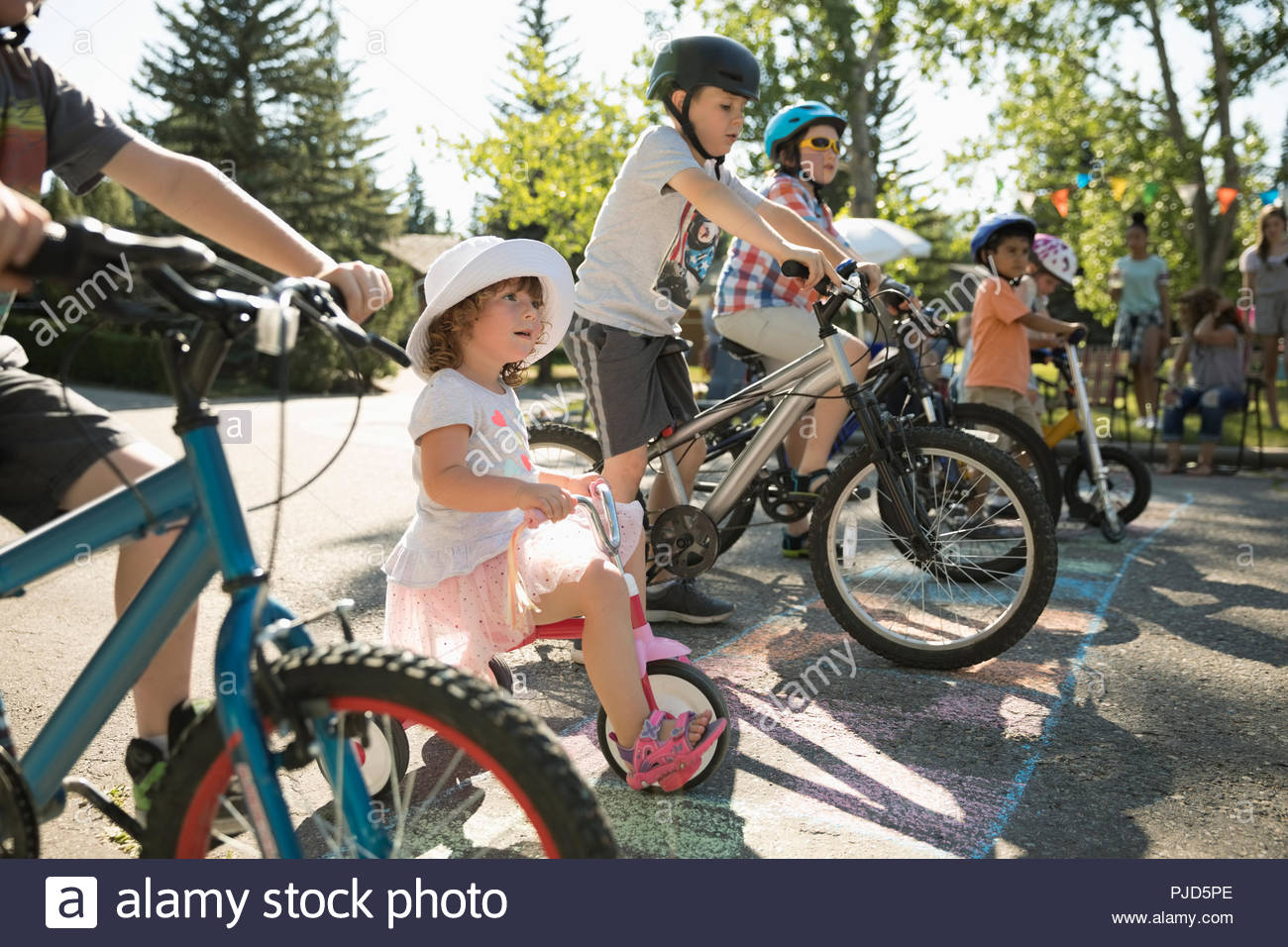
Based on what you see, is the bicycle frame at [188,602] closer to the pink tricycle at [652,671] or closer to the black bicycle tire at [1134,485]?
the pink tricycle at [652,671]

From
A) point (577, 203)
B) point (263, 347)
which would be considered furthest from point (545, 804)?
point (577, 203)

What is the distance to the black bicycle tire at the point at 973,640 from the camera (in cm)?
350

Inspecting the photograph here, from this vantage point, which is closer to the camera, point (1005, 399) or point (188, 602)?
point (188, 602)

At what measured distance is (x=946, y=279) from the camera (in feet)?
158

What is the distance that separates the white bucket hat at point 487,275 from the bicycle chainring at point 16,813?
119 cm

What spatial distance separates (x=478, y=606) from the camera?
8.64ft

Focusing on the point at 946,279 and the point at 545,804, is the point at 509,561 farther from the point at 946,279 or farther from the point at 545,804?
the point at 946,279

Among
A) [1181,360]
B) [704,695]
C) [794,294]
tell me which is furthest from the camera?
[1181,360]

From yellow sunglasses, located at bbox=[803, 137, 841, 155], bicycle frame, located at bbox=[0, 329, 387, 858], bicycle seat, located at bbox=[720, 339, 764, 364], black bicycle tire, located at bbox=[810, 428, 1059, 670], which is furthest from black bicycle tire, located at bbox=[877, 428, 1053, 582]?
bicycle frame, located at bbox=[0, 329, 387, 858]

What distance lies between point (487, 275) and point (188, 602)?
1.17 metres

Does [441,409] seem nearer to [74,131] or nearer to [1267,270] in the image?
[74,131]

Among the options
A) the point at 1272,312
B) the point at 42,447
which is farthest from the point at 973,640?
the point at 1272,312

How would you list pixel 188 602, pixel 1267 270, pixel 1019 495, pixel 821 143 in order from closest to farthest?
1. pixel 188 602
2. pixel 1019 495
3. pixel 821 143
4. pixel 1267 270

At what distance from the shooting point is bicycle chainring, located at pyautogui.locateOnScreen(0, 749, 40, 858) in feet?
5.90
